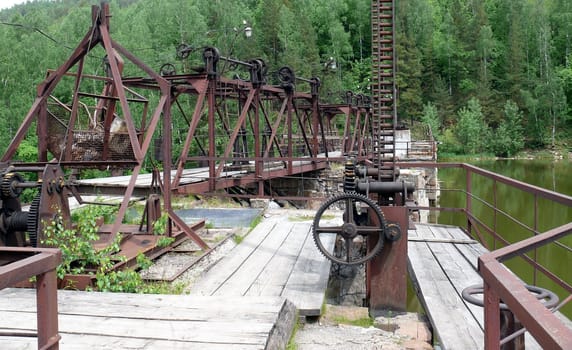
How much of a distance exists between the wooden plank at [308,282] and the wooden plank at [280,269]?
7cm


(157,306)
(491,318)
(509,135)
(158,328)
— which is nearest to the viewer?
(491,318)

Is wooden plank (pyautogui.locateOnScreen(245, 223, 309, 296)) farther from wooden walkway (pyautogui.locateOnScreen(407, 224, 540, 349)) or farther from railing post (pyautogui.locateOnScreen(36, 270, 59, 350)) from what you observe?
railing post (pyautogui.locateOnScreen(36, 270, 59, 350))

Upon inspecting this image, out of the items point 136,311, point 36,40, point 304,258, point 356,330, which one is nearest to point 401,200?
point 356,330

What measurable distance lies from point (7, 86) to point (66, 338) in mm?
27279

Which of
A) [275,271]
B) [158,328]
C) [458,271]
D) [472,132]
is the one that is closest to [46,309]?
[158,328]

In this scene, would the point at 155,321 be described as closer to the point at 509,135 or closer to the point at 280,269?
the point at 280,269

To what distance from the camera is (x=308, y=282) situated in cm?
497

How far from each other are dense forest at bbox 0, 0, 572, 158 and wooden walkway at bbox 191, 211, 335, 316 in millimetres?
33780

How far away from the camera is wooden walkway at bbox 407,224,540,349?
3.60 metres

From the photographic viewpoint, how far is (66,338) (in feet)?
9.45

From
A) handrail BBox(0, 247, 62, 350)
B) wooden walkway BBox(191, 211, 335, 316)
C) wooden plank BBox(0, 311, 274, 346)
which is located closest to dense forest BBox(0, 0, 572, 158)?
wooden walkway BBox(191, 211, 335, 316)

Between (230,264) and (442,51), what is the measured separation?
210ft

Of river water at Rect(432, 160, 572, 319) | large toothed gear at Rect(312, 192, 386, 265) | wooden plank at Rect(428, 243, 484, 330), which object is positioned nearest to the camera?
wooden plank at Rect(428, 243, 484, 330)

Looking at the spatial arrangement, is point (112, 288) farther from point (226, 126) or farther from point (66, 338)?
point (226, 126)
